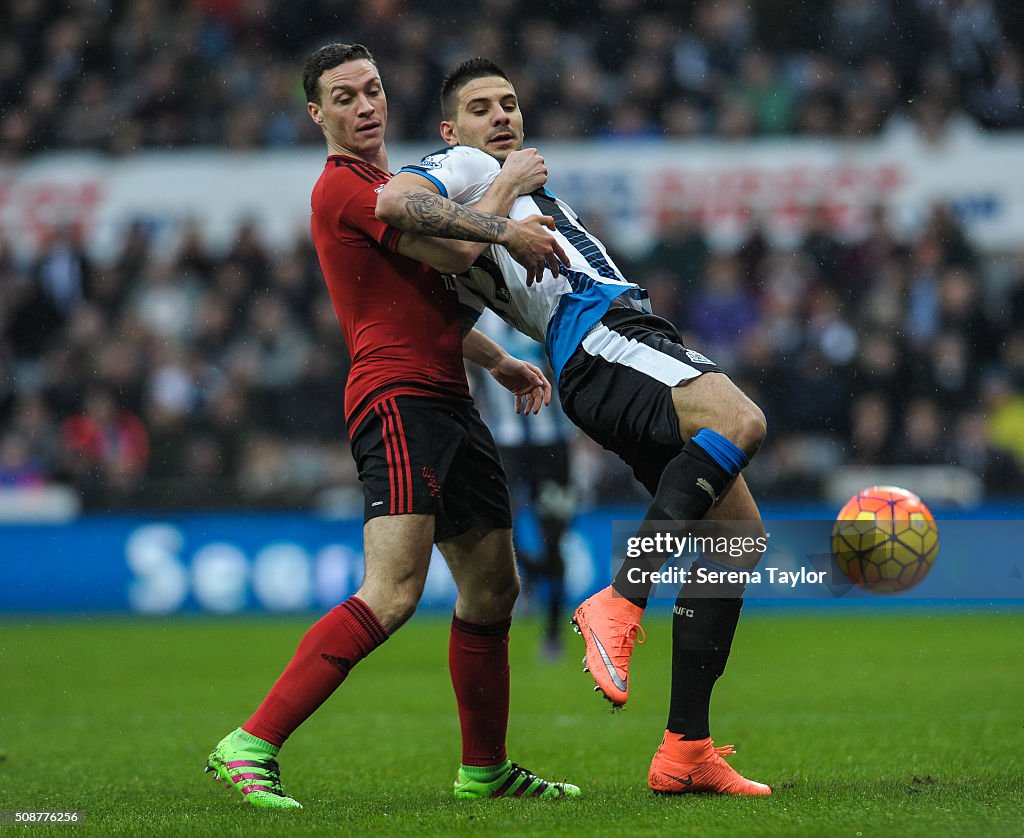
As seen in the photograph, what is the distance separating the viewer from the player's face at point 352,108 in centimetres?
453

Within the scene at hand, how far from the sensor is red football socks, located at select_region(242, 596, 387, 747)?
4.19 meters

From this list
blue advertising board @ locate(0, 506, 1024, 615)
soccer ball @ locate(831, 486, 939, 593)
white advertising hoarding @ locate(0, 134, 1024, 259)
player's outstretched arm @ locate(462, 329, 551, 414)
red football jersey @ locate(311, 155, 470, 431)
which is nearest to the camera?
red football jersey @ locate(311, 155, 470, 431)

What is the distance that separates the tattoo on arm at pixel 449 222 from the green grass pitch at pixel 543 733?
1.59m

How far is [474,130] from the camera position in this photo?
15.3 feet

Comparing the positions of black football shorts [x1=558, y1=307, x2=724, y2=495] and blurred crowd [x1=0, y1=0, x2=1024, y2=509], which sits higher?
blurred crowd [x1=0, y1=0, x2=1024, y2=509]

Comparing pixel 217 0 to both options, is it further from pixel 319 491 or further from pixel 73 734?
pixel 73 734

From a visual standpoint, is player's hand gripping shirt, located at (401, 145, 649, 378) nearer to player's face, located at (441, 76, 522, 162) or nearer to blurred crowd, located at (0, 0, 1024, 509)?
player's face, located at (441, 76, 522, 162)

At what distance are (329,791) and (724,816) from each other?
4.85 feet

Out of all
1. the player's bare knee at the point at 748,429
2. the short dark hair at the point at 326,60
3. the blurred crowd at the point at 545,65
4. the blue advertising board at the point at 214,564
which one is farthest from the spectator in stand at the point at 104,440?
the player's bare knee at the point at 748,429

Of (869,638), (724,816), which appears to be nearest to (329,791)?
(724,816)

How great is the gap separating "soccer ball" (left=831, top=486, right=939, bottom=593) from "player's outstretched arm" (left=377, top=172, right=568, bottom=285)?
4.31 feet

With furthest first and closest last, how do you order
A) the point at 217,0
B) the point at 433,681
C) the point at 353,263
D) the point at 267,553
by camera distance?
the point at 217,0 < the point at 267,553 < the point at 433,681 < the point at 353,263

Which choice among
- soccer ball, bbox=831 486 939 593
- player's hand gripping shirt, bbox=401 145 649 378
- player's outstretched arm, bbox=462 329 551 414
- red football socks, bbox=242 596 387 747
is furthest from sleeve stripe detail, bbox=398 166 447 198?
soccer ball, bbox=831 486 939 593

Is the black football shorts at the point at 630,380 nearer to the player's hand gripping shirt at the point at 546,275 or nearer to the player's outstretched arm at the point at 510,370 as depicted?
the player's hand gripping shirt at the point at 546,275
